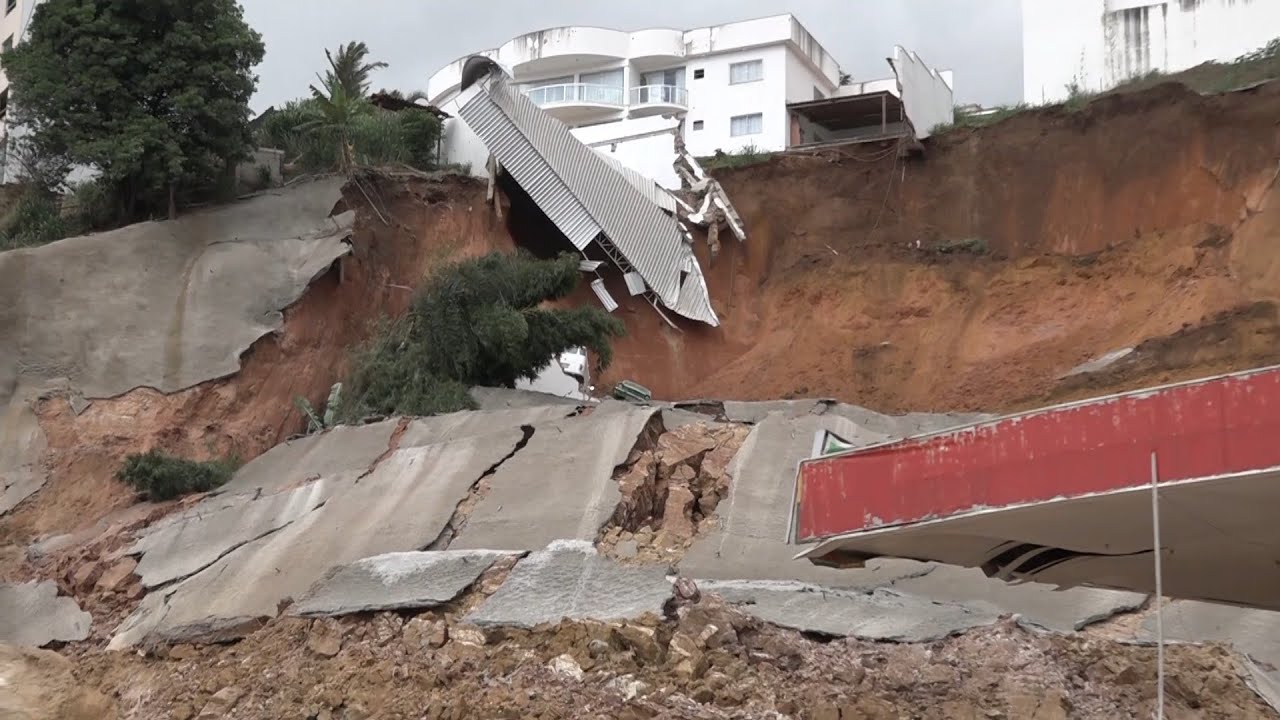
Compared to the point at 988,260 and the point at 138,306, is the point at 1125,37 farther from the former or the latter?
the point at 138,306

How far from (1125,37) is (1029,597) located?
21.6m

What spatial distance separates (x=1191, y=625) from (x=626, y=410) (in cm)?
623


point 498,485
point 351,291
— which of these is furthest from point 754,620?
point 351,291

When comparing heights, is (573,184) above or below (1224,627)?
above

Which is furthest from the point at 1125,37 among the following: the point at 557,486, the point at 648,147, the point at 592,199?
the point at 557,486

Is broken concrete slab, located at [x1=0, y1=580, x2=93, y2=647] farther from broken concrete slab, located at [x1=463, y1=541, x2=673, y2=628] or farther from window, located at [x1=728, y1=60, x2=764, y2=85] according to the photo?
window, located at [x1=728, y1=60, x2=764, y2=85]

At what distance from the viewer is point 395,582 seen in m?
10.6

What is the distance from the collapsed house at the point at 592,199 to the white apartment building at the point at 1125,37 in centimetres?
970

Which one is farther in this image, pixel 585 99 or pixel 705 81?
pixel 585 99

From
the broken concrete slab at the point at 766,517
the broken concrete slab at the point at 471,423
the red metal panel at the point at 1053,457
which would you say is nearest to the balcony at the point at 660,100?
the broken concrete slab at the point at 471,423

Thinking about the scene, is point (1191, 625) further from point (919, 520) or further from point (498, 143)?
point (498, 143)

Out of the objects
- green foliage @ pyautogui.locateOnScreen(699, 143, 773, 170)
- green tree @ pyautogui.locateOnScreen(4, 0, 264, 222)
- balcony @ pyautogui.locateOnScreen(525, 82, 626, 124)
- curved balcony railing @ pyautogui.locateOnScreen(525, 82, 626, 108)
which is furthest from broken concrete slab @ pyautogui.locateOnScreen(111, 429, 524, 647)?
curved balcony railing @ pyautogui.locateOnScreen(525, 82, 626, 108)

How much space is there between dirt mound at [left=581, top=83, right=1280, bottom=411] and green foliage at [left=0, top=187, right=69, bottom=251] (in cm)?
940

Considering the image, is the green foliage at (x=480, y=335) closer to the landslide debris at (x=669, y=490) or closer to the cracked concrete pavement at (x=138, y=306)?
the cracked concrete pavement at (x=138, y=306)
